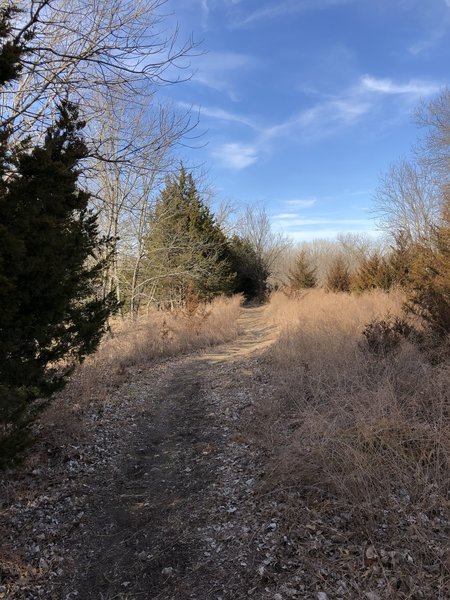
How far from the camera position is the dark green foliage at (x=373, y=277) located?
722 inches

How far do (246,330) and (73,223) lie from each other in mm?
13102

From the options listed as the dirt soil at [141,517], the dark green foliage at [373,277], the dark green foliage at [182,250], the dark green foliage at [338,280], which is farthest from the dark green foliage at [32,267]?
the dark green foliage at [338,280]

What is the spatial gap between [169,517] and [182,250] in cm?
1783

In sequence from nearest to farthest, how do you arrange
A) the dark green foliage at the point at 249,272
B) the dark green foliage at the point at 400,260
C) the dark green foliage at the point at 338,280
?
the dark green foliage at the point at 400,260
the dark green foliage at the point at 338,280
the dark green foliage at the point at 249,272

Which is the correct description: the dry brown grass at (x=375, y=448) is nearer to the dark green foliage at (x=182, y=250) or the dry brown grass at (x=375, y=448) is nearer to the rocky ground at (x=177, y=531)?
the rocky ground at (x=177, y=531)

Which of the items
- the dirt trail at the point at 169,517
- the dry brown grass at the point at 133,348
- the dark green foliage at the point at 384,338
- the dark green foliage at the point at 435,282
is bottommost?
the dirt trail at the point at 169,517

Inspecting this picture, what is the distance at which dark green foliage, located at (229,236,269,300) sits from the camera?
3397 centimetres

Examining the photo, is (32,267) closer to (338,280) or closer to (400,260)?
(400,260)

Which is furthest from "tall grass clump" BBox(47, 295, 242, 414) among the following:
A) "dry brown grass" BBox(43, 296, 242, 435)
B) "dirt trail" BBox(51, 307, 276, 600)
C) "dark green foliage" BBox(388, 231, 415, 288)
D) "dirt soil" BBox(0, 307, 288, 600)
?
"dark green foliage" BBox(388, 231, 415, 288)

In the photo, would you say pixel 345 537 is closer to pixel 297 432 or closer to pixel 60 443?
pixel 297 432

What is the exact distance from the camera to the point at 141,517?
11.4ft

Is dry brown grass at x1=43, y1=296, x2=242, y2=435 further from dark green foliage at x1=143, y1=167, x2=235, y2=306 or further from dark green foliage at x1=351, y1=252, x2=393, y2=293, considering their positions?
dark green foliage at x1=351, y1=252, x2=393, y2=293

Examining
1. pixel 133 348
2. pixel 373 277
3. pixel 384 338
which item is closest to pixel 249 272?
pixel 373 277

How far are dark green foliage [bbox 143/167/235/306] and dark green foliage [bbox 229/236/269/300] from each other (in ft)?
21.3
